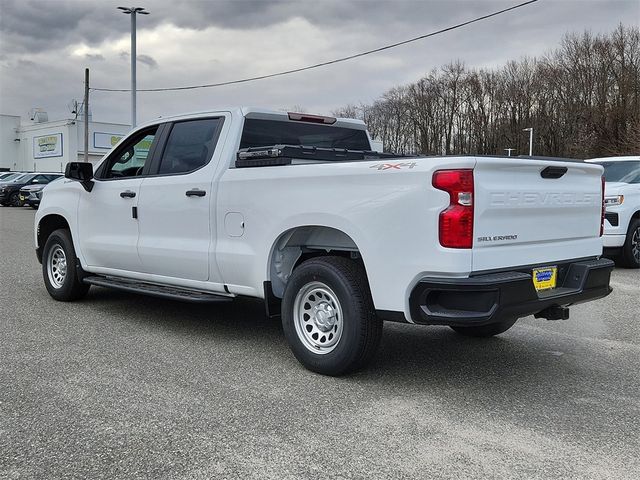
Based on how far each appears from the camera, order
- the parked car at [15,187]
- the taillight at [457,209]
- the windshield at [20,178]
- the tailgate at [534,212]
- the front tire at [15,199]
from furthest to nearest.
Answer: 1. the windshield at [20,178]
2. the front tire at [15,199]
3. the parked car at [15,187]
4. the tailgate at [534,212]
5. the taillight at [457,209]

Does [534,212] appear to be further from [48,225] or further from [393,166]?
[48,225]

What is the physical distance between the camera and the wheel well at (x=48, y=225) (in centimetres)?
752

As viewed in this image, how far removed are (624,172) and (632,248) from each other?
133 centimetres

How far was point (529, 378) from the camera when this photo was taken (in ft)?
15.6

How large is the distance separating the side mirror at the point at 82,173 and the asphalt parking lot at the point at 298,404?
1412 millimetres

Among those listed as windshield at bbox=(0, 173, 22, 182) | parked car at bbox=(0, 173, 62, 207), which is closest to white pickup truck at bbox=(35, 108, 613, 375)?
parked car at bbox=(0, 173, 62, 207)

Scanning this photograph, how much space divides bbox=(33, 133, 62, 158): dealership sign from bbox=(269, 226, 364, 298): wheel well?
170 ft

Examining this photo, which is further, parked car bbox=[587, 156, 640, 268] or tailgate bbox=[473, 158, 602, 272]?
parked car bbox=[587, 156, 640, 268]

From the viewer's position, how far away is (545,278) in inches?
175

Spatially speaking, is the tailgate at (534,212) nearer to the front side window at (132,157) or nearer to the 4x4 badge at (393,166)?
the 4x4 badge at (393,166)

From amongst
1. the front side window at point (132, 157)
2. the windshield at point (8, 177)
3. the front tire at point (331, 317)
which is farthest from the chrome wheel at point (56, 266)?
the windshield at point (8, 177)

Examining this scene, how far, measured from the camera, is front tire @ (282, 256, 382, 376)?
4.39m

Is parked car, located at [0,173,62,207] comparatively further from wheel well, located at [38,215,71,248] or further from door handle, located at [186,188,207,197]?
door handle, located at [186,188,207,197]

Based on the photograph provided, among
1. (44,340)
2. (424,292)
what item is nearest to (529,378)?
(424,292)
